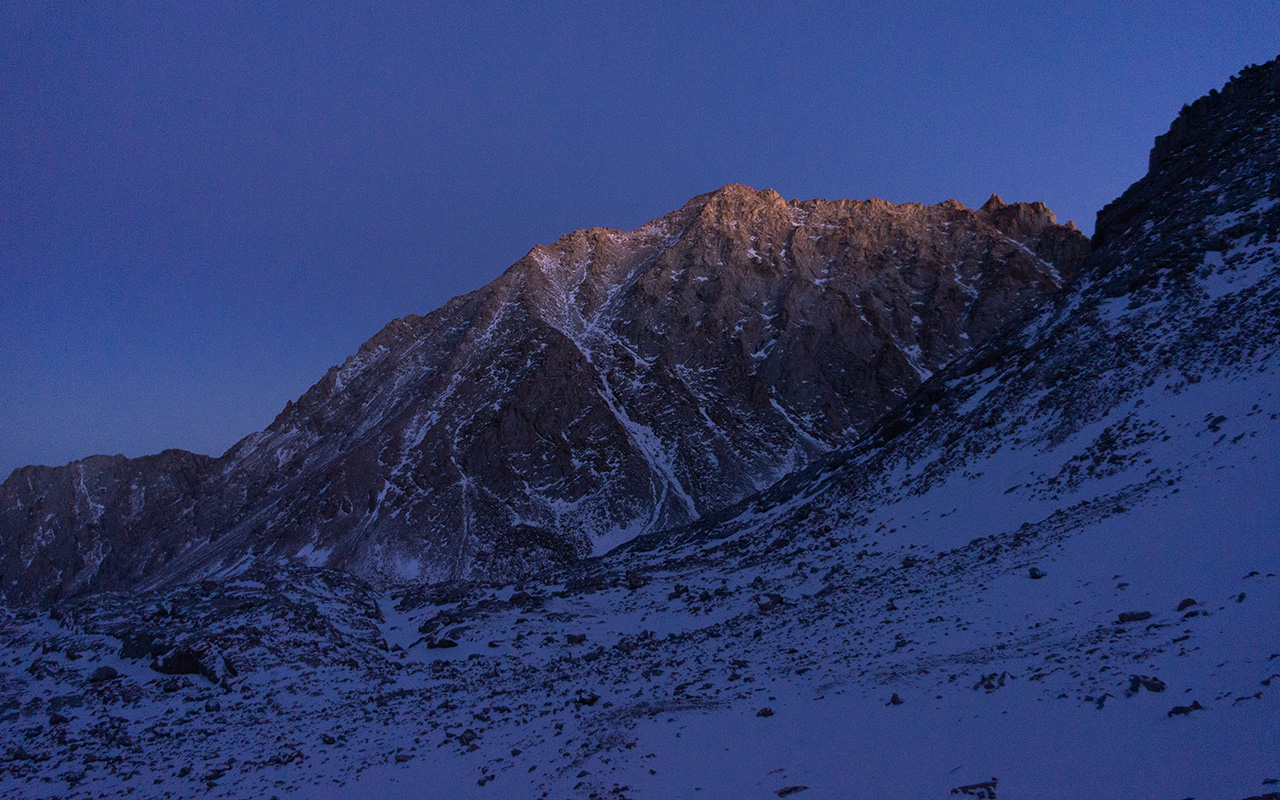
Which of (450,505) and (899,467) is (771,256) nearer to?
(450,505)

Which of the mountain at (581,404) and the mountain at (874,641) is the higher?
the mountain at (581,404)

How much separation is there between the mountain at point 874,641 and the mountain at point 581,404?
52856mm

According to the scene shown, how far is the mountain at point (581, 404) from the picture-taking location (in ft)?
275

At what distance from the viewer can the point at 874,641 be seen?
1367 centimetres

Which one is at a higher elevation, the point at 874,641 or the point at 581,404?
the point at 581,404

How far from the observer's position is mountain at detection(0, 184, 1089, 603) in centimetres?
8394

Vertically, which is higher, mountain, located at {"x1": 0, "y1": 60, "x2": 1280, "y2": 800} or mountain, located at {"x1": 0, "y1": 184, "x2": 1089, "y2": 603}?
mountain, located at {"x1": 0, "y1": 184, "x2": 1089, "y2": 603}

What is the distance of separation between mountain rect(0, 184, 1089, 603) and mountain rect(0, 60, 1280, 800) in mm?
52856

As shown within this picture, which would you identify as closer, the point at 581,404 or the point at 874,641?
the point at 874,641

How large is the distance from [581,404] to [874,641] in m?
87.3

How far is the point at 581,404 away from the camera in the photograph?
99.8 metres

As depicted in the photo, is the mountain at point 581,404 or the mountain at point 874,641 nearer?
the mountain at point 874,641

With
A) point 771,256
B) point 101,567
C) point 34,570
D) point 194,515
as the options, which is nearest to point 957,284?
point 771,256

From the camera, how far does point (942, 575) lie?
17594 mm
